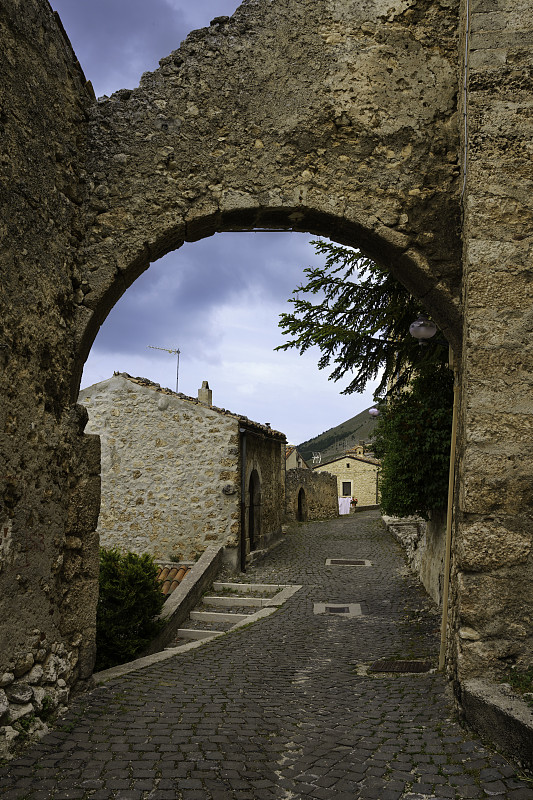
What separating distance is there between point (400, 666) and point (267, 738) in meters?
2.04

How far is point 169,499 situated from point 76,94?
8795mm

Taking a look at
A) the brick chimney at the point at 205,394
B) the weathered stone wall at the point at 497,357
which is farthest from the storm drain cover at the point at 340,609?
the brick chimney at the point at 205,394

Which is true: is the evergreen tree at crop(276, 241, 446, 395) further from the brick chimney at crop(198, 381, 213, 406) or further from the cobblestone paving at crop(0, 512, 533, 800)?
the brick chimney at crop(198, 381, 213, 406)

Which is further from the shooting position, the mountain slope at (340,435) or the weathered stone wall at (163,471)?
the mountain slope at (340,435)

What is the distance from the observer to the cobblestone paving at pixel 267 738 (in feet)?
9.18

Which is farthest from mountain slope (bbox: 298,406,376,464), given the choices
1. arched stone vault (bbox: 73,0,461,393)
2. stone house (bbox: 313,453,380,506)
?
arched stone vault (bbox: 73,0,461,393)

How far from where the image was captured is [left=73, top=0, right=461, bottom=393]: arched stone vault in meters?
4.32

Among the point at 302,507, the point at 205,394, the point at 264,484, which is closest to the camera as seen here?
the point at 264,484

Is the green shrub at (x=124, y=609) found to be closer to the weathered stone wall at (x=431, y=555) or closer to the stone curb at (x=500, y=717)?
the weathered stone wall at (x=431, y=555)

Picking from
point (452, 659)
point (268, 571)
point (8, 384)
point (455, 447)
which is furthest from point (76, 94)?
point (268, 571)

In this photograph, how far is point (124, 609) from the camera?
625 cm

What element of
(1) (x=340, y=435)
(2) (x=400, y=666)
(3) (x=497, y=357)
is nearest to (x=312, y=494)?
(2) (x=400, y=666)

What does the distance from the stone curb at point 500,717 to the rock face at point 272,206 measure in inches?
6.6

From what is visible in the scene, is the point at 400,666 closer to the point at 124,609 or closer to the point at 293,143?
the point at 124,609
